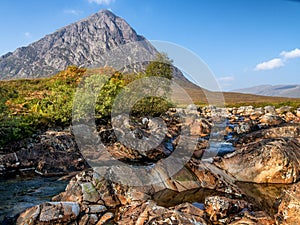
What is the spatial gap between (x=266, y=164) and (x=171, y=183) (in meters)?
4.04

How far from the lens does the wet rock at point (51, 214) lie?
7012 mm

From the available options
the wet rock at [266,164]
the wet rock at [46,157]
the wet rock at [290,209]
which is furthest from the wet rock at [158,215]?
the wet rock at [46,157]

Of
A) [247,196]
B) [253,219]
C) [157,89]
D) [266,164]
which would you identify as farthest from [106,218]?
[157,89]

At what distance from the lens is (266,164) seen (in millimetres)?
10898

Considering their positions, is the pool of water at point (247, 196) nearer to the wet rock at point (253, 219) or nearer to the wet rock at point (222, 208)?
the wet rock at point (222, 208)

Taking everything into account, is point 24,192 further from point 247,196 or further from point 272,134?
point 272,134

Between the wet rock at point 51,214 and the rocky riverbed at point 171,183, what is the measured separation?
12mm

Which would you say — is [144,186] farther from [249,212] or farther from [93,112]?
[93,112]

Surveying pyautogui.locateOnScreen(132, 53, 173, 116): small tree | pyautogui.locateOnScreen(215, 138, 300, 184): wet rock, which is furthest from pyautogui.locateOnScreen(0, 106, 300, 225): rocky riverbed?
pyautogui.locateOnScreen(132, 53, 173, 116): small tree

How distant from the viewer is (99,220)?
752 centimetres

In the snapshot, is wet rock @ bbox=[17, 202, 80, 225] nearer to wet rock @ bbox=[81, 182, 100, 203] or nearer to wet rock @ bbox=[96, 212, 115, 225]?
wet rock @ bbox=[96, 212, 115, 225]

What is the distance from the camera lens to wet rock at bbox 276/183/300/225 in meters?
6.56

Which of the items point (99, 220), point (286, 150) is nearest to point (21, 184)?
point (99, 220)

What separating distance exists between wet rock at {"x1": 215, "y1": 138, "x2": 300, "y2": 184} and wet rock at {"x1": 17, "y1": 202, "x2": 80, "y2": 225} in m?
6.73
